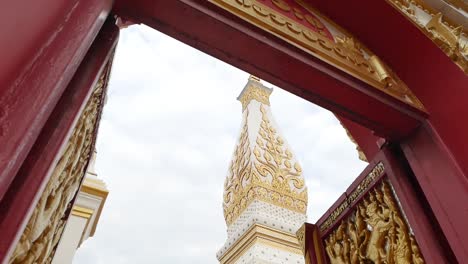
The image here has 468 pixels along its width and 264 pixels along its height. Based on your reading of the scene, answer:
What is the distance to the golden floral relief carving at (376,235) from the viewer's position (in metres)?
1.03

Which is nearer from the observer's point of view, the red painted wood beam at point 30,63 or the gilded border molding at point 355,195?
the red painted wood beam at point 30,63

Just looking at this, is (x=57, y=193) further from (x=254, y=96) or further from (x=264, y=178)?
(x=254, y=96)

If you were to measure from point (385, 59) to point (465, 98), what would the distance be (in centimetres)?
27

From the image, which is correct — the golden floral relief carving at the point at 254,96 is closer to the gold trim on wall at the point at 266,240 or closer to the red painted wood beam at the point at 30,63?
the gold trim on wall at the point at 266,240

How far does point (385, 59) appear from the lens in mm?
1188

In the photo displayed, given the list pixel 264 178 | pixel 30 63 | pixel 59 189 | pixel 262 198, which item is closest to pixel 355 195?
pixel 59 189

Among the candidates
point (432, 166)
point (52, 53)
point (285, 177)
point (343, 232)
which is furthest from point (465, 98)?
point (285, 177)

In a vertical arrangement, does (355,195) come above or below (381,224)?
above

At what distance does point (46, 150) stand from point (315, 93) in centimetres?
67

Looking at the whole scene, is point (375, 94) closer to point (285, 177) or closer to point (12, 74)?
point (12, 74)

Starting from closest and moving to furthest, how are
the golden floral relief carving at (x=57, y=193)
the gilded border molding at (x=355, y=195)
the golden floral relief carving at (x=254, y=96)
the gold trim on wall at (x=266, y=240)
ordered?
the golden floral relief carving at (x=57, y=193) < the gilded border molding at (x=355, y=195) < the gold trim on wall at (x=266, y=240) < the golden floral relief carving at (x=254, y=96)

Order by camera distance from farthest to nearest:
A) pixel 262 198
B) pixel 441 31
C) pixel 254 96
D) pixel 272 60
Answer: pixel 254 96 → pixel 262 198 → pixel 441 31 → pixel 272 60

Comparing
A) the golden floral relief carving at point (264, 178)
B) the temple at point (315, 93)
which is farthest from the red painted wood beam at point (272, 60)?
the golden floral relief carving at point (264, 178)

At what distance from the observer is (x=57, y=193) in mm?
681
